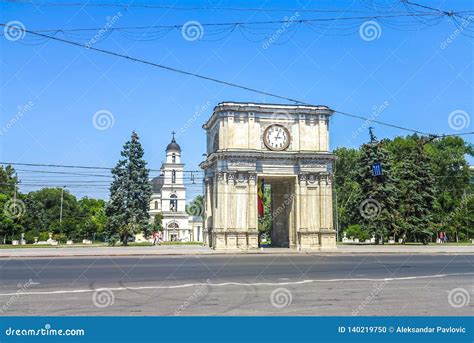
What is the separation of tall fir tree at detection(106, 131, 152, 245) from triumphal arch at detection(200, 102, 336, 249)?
62.1 feet

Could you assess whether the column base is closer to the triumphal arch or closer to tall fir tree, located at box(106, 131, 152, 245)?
the triumphal arch

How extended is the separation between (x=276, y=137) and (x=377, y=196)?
20.8m

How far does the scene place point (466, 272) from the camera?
18766 millimetres

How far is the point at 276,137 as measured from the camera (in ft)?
133

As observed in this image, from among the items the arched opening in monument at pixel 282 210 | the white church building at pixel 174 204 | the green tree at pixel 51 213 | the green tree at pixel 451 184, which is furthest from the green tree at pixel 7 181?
the green tree at pixel 451 184

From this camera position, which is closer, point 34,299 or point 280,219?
point 34,299

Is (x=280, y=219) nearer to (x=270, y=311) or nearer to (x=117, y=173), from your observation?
(x=117, y=173)

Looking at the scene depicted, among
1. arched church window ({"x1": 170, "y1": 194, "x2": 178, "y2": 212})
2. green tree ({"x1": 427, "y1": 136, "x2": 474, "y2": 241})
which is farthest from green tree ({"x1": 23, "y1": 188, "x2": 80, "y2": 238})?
green tree ({"x1": 427, "y1": 136, "x2": 474, "y2": 241})

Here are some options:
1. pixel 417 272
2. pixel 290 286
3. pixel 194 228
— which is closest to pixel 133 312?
pixel 290 286

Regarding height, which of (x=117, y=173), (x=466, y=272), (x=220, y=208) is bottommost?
(x=466, y=272)

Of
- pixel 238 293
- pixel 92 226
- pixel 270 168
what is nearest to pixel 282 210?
pixel 270 168

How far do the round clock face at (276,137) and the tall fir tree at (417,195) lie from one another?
23212 mm

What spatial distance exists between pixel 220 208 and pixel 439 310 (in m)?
29.8

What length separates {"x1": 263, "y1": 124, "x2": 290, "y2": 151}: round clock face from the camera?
4022 cm
